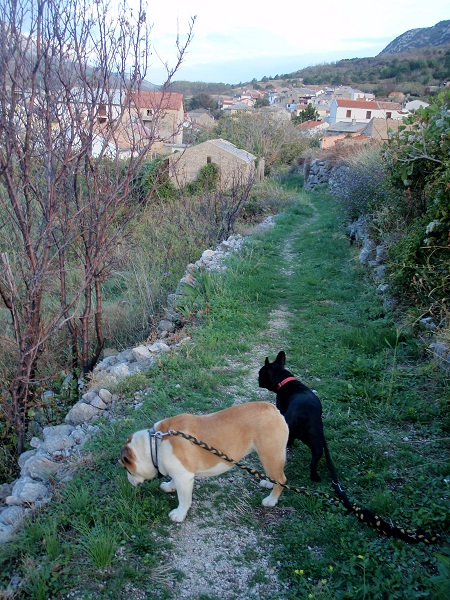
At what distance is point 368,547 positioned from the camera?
290cm

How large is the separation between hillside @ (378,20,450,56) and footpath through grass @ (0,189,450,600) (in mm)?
126274

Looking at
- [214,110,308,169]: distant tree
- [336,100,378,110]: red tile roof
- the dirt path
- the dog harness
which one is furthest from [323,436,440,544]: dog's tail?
[336,100,378,110]: red tile roof

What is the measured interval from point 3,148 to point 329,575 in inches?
167

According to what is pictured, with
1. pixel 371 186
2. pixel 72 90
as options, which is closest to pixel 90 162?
pixel 72 90

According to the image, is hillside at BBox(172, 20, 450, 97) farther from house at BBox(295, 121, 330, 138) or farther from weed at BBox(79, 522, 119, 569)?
weed at BBox(79, 522, 119, 569)

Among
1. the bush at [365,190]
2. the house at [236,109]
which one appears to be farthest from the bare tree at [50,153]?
the house at [236,109]

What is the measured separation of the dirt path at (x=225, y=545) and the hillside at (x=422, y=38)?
129m

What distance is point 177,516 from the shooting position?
10.3 feet

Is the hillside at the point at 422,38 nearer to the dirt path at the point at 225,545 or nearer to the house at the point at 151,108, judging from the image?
the house at the point at 151,108

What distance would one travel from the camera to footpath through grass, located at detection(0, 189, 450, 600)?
2691mm

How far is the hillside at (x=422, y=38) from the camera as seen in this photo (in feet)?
375

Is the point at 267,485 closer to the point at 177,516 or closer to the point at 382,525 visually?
the point at 177,516

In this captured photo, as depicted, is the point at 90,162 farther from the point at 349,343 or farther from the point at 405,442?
the point at 405,442

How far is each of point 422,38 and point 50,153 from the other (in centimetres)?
15201
